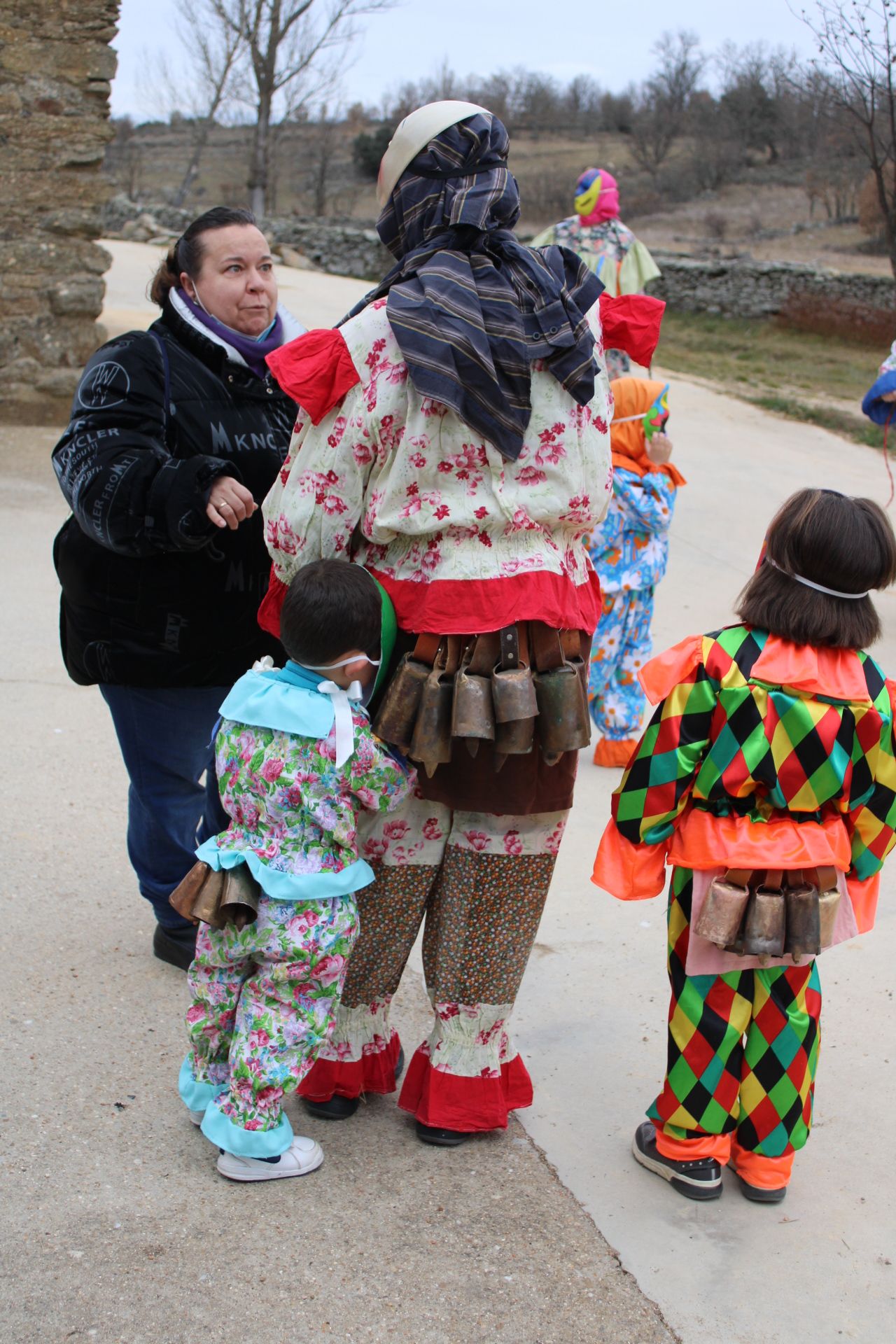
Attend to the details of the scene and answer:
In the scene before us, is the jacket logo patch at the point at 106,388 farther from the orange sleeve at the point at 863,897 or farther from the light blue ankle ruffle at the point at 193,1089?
the orange sleeve at the point at 863,897

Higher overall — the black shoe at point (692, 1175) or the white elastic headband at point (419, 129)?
the white elastic headband at point (419, 129)

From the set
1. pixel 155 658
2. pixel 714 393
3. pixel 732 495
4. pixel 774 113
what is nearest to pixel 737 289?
pixel 714 393

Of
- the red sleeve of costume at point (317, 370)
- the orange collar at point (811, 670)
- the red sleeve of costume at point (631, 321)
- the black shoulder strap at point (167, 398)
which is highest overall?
the red sleeve of costume at point (631, 321)

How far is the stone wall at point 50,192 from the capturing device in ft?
24.7

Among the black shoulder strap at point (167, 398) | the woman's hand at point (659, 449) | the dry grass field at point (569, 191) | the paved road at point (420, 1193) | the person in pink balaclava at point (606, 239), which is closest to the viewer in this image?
the paved road at point (420, 1193)

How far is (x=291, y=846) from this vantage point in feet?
7.52

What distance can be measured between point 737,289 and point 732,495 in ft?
47.0

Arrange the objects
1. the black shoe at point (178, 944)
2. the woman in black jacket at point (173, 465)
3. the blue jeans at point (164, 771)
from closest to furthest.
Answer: the woman in black jacket at point (173, 465) < the blue jeans at point (164, 771) < the black shoe at point (178, 944)

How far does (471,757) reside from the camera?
2322 mm

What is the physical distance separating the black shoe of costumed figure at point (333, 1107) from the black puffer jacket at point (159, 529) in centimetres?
99

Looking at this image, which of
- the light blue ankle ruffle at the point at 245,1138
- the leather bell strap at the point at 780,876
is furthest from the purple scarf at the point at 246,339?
the light blue ankle ruffle at the point at 245,1138

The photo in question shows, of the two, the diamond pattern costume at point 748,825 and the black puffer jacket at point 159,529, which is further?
the black puffer jacket at point 159,529

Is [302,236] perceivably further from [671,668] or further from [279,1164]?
[279,1164]

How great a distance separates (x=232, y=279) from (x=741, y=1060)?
201 cm
